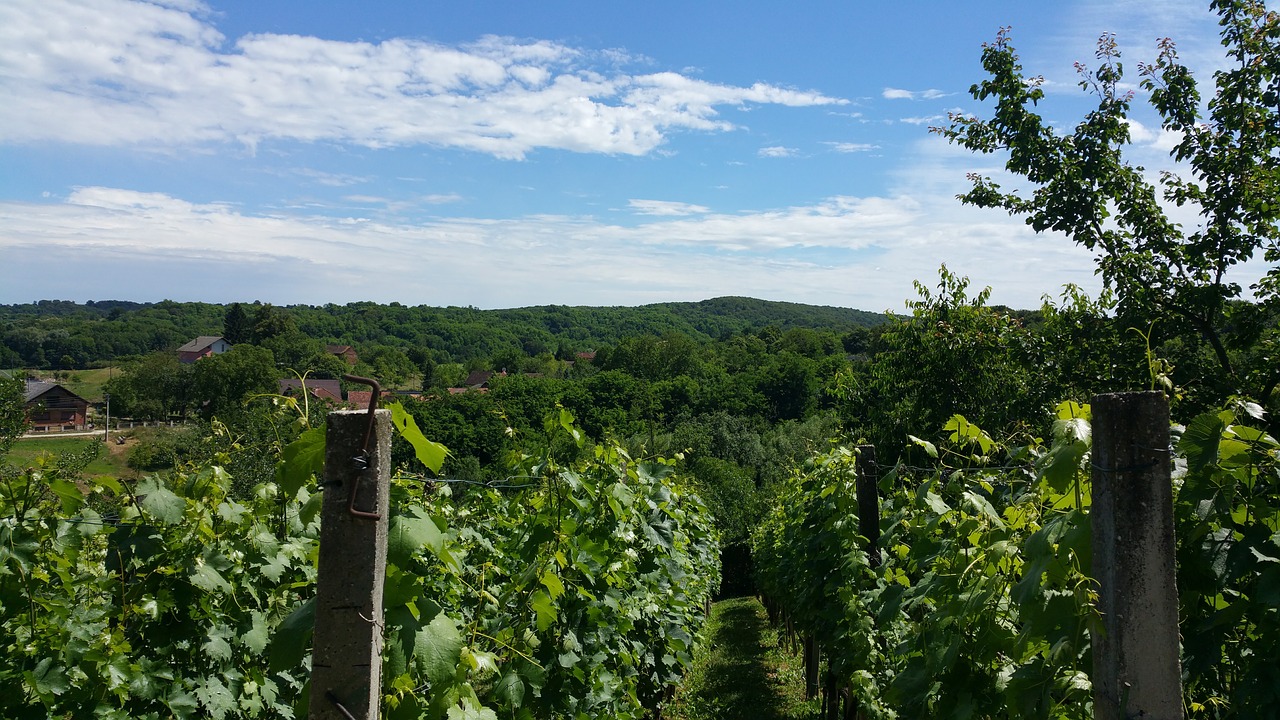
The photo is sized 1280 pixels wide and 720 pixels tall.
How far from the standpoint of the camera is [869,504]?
14.7 ft

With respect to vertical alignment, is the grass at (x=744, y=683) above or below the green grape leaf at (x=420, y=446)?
below

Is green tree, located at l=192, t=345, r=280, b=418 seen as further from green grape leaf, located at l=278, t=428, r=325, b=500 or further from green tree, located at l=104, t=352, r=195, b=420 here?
green grape leaf, located at l=278, t=428, r=325, b=500

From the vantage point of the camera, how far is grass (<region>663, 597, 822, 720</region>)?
8.69 meters

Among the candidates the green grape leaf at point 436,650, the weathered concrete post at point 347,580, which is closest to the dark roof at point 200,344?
the green grape leaf at point 436,650

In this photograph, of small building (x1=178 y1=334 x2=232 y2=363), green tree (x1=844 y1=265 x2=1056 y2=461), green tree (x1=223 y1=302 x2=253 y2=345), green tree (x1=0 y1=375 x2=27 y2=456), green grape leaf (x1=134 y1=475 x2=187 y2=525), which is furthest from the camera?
green tree (x1=223 y1=302 x2=253 y2=345)

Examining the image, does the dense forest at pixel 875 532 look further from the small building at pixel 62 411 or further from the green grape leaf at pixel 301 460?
the small building at pixel 62 411

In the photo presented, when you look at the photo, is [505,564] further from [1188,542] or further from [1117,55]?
[1117,55]

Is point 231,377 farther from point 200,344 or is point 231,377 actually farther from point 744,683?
point 744,683

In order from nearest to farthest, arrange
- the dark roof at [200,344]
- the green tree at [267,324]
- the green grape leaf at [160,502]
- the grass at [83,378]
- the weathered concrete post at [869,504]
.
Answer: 1. the green grape leaf at [160,502]
2. the weathered concrete post at [869,504]
3. the grass at [83,378]
4. the green tree at [267,324]
5. the dark roof at [200,344]

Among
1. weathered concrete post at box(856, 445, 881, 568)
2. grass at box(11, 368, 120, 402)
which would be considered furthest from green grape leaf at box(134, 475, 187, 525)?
grass at box(11, 368, 120, 402)

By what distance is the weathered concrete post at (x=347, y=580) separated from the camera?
1.45 m

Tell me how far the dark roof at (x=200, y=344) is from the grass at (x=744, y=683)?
9101cm

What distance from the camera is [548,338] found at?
137375 millimetres

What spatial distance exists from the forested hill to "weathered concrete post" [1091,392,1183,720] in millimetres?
91749
